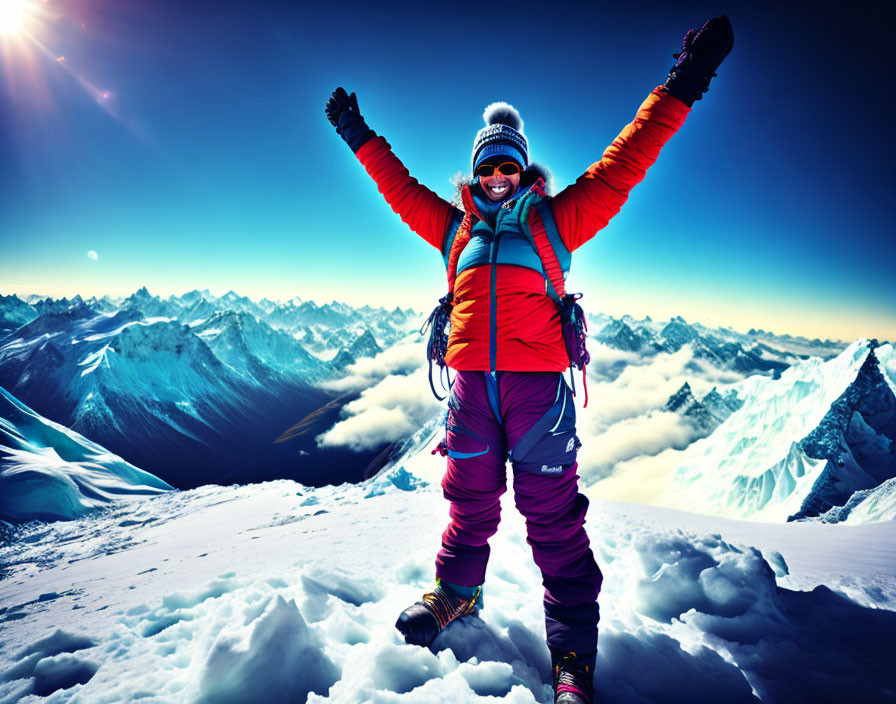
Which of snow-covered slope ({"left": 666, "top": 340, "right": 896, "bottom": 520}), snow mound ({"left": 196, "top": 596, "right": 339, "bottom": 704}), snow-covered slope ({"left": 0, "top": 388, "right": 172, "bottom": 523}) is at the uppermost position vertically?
snow-covered slope ({"left": 666, "top": 340, "right": 896, "bottom": 520})

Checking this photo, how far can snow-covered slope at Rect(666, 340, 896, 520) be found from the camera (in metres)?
97.1

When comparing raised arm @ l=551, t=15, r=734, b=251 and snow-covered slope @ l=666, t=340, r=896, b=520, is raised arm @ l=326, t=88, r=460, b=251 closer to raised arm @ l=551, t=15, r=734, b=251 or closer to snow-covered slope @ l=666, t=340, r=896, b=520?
raised arm @ l=551, t=15, r=734, b=251

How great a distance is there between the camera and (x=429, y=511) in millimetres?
5445

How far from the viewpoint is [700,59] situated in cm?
252

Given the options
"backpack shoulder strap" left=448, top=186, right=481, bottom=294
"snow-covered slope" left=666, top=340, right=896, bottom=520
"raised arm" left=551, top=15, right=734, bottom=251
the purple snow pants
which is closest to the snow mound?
the purple snow pants

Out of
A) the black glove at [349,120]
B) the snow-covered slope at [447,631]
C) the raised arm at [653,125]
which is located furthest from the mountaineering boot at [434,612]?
the black glove at [349,120]

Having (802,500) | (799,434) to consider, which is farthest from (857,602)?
(799,434)

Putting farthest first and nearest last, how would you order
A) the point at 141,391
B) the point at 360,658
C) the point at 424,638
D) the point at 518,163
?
the point at 141,391, the point at 518,163, the point at 424,638, the point at 360,658

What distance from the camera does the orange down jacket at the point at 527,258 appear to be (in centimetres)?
260

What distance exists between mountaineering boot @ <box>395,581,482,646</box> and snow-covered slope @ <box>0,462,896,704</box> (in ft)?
0.29

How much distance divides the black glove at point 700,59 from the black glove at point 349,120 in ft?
8.25

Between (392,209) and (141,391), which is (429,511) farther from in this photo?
(141,391)

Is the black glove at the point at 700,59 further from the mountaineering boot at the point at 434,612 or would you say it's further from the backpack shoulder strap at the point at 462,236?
the mountaineering boot at the point at 434,612

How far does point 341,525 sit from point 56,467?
96794mm
